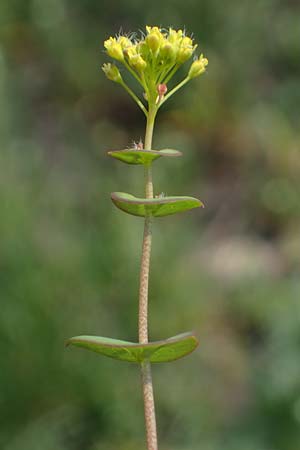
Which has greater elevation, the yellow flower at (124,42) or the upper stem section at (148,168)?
the yellow flower at (124,42)

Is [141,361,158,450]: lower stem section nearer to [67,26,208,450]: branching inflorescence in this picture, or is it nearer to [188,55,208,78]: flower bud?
[67,26,208,450]: branching inflorescence

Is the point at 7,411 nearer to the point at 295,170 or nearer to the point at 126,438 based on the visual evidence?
the point at 126,438

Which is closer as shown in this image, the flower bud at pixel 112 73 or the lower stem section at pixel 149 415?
the lower stem section at pixel 149 415

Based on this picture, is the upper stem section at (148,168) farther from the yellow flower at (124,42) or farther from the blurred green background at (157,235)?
the blurred green background at (157,235)

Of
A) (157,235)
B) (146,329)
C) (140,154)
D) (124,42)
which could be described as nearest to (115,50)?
(124,42)

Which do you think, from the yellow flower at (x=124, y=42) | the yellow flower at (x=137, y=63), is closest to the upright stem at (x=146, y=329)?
the yellow flower at (x=137, y=63)
